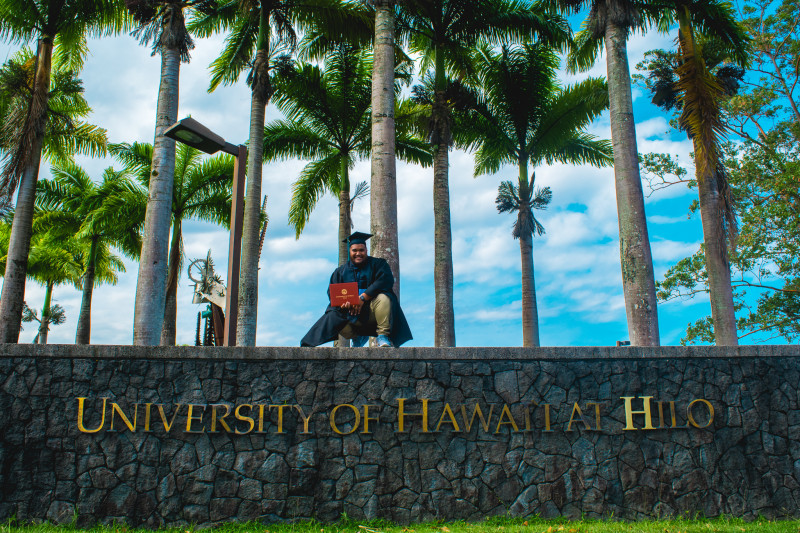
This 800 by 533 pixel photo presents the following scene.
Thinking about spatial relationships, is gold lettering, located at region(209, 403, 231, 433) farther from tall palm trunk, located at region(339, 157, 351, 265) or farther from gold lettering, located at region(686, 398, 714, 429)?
tall palm trunk, located at region(339, 157, 351, 265)

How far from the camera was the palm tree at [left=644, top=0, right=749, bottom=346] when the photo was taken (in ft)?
37.1

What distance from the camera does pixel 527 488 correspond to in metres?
6.75

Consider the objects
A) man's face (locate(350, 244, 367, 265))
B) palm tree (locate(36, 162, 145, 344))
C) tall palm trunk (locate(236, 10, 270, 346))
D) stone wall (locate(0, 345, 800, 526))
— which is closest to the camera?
stone wall (locate(0, 345, 800, 526))

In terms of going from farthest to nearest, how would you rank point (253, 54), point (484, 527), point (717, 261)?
point (253, 54)
point (717, 261)
point (484, 527)

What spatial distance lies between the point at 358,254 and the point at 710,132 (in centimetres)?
759

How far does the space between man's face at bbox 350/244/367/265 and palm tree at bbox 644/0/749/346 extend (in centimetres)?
708

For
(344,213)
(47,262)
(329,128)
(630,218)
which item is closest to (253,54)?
(329,128)

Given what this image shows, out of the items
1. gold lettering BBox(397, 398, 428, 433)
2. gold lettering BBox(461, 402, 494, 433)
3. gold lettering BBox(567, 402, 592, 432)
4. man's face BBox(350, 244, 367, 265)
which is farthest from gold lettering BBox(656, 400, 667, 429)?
man's face BBox(350, 244, 367, 265)

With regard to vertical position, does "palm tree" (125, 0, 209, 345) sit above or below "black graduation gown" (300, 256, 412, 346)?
above

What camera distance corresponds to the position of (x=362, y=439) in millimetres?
6719

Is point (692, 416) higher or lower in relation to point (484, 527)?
higher

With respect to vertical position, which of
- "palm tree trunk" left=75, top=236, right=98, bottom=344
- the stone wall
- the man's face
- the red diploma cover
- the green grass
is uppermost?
"palm tree trunk" left=75, top=236, right=98, bottom=344

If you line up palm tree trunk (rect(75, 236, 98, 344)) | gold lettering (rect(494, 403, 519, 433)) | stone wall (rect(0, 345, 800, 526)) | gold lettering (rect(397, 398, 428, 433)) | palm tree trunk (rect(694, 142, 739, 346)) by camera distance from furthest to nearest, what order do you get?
palm tree trunk (rect(75, 236, 98, 344)) < palm tree trunk (rect(694, 142, 739, 346)) < gold lettering (rect(494, 403, 519, 433)) < gold lettering (rect(397, 398, 428, 433)) < stone wall (rect(0, 345, 800, 526))

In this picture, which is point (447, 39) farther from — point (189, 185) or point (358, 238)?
point (189, 185)
